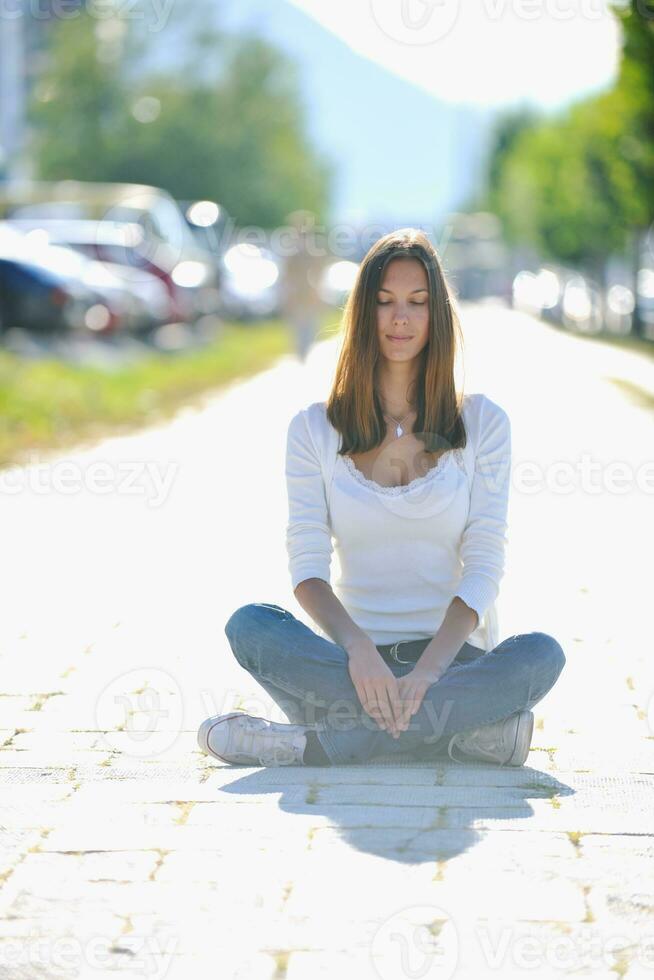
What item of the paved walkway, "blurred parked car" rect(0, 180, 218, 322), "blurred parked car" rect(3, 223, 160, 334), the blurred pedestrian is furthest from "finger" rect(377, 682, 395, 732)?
"blurred parked car" rect(0, 180, 218, 322)

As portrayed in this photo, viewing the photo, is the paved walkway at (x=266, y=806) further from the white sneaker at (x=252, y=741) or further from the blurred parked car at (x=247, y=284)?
the blurred parked car at (x=247, y=284)

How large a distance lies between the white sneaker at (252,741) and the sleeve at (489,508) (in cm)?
64

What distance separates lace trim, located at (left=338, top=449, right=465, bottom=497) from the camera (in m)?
4.82

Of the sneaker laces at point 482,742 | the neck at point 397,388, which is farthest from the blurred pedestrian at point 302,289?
the sneaker laces at point 482,742

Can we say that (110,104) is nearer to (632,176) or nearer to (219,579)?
(632,176)

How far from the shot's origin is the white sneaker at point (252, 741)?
4.75 meters

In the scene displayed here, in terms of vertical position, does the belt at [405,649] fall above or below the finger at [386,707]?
above

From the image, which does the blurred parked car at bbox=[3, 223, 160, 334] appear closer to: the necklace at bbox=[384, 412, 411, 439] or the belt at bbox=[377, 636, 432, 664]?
the necklace at bbox=[384, 412, 411, 439]

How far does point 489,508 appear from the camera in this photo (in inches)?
191

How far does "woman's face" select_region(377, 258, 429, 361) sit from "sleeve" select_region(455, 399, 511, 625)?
31cm

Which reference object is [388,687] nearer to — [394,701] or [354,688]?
[394,701]

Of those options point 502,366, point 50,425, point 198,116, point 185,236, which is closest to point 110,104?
point 198,116

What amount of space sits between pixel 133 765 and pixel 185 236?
2763 centimetres

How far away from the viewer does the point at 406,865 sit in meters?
3.80
